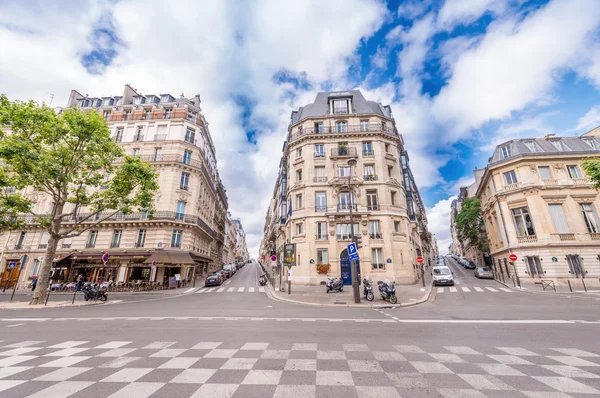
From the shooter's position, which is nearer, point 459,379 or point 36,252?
point 459,379

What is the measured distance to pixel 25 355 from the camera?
546 cm

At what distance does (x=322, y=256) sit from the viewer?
2494cm

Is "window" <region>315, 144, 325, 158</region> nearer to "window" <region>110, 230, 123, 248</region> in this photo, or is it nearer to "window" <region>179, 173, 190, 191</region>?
"window" <region>179, 173, 190, 191</region>

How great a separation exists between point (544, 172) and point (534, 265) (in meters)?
9.82

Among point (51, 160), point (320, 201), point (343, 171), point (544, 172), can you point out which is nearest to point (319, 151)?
point (343, 171)

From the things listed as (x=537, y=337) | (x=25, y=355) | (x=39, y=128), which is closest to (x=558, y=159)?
(x=537, y=337)

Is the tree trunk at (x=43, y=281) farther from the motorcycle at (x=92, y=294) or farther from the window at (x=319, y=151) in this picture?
the window at (x=319, y=151)

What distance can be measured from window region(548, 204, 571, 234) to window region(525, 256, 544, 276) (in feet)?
11.2

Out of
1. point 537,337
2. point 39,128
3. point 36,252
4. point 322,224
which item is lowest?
point 537,337

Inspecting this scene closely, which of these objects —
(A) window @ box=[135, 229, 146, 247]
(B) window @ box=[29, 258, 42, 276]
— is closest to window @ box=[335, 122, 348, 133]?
(A) window @ box=[135, 229, 146, 247]

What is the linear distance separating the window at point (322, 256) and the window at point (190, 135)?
2154 centimetres

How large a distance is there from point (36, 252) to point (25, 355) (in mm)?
31355

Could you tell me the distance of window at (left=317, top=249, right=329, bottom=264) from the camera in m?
24.8

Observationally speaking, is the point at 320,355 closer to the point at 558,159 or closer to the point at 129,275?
the point at 129,275
